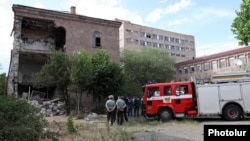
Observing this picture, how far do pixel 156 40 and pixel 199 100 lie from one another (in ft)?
227

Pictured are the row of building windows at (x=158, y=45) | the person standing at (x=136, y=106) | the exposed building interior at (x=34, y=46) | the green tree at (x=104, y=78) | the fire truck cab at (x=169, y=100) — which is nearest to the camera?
the fire truck cab at (x=169, y=100)

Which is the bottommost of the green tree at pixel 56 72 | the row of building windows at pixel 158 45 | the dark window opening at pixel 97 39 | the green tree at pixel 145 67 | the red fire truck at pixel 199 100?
the red fire truck at pixel 199 100

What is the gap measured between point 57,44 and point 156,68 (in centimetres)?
2023

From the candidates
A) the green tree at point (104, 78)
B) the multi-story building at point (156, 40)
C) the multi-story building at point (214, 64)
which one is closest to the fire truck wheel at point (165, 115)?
the green tree at point (104, 78)

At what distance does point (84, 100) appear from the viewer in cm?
2986

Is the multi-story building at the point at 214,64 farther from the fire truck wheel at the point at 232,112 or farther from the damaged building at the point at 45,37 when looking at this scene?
the fire truck wheel at the point at 232,112

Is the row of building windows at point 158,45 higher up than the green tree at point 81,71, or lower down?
higher up

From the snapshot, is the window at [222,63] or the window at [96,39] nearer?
the window at [96,39]

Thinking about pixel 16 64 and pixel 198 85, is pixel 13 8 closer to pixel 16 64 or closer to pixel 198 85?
pixel 16 64

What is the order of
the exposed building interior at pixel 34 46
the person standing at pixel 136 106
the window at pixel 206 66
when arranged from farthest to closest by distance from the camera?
1. the window at pixel 206 66
2. the exposed building interior at pixel 34 46
3. the person standing at pixel 136 106

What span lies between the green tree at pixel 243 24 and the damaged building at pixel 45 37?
14.6m

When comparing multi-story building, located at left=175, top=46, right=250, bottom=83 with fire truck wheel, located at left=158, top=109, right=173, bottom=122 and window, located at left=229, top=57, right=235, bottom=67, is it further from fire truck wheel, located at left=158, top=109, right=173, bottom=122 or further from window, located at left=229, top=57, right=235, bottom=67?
fire truck wheel, located at left=158, top=109, right=173, bottom=122

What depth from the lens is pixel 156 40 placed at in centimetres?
8525

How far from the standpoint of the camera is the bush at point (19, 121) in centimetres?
804
